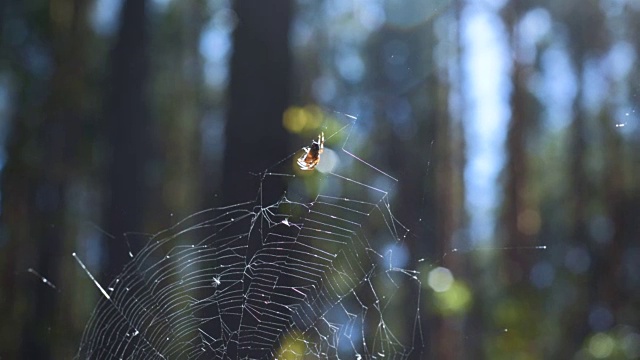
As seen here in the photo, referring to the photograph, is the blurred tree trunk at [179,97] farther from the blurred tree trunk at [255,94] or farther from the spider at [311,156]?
the spider at [311,156]

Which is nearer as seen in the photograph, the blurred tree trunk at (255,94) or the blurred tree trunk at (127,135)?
the blurred tree trunk at (255,94)

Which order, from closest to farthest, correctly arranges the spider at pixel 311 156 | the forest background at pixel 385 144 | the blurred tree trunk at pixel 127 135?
the spider at pixel 311 156, the blurred tree trunk at pixel 127 135, the forest background at pixel 385 144

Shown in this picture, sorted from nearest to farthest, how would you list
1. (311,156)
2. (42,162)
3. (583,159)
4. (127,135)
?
(311,156) → (127,135) → (42,162) → (583,159)

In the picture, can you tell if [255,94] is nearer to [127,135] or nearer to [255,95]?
[255,95]

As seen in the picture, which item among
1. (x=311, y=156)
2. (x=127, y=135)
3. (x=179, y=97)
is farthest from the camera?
(x=179, y=97)

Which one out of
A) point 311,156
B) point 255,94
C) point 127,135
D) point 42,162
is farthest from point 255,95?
point 42,162

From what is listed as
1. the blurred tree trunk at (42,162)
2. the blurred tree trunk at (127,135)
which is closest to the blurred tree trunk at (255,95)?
the blurred tree trunk at (127,135)

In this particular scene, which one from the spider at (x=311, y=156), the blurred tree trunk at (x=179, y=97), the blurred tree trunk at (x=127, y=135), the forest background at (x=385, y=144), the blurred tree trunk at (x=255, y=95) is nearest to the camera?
the spider at (x=311, y=156)

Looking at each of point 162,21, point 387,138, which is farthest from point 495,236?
point 162,21
